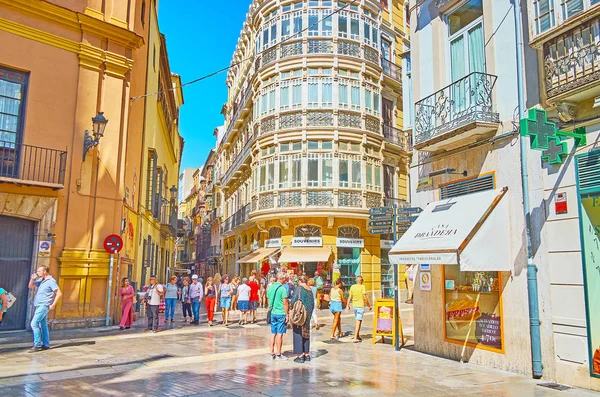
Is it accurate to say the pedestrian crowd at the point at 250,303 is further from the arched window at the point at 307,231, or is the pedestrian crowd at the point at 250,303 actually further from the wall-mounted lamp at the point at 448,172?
the arched window at the point at 307,231

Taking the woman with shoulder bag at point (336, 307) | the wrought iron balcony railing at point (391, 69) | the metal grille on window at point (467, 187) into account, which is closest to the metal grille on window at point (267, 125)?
the wrought iron balcony railing at point (391, 69)

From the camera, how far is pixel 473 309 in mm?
9680

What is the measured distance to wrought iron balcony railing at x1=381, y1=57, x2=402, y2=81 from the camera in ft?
96.0

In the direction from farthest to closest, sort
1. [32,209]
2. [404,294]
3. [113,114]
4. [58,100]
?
1. [404,294]
2. [113,114]
3. [58,100]
4. [32,209]

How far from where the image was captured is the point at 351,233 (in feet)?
88.7

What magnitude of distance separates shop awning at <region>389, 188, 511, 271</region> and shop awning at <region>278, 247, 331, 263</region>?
15.5 metres

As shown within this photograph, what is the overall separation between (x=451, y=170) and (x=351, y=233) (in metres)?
16.9

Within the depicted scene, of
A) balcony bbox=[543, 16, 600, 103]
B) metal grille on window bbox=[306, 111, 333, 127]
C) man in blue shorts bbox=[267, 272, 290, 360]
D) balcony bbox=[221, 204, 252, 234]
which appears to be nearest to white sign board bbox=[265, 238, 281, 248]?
balcony bbox=[221, 204, 252, 234]

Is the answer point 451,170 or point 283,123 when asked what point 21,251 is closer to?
point 451,170

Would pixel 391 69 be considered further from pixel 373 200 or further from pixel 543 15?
pixel 543 15

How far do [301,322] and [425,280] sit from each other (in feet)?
9.67

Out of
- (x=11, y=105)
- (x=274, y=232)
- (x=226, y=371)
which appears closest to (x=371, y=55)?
(x=274, y=232)

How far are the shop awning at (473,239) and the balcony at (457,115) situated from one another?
1196 millimetres

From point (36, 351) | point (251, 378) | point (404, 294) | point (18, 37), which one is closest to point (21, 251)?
point (36, 351)
